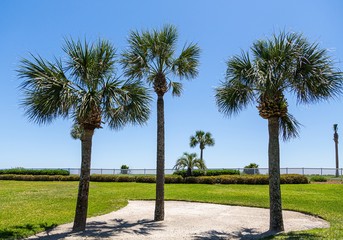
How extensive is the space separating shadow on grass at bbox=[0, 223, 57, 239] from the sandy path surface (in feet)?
1.10

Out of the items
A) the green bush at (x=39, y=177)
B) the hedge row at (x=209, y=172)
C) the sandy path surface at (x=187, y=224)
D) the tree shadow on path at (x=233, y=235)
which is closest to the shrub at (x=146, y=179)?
the hedge row at (x=209, y=172)

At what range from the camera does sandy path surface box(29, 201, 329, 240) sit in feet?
33.1

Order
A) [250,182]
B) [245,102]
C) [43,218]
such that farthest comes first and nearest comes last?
[250,182], [43,218], [245,102]

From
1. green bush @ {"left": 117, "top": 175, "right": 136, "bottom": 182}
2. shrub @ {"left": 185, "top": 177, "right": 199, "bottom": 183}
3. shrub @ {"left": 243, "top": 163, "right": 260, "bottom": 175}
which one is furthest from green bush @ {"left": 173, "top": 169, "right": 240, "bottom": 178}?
→ green bush @ {"left": 117, "top": 175, "right": 136, "bottom": 182}

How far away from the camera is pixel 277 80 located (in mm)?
10367

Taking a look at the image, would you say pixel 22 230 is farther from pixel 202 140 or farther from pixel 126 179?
pixel 202 140

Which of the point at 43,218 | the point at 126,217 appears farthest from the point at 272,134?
the point at 43,218

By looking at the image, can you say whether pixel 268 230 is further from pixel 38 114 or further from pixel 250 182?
pixel 250 182

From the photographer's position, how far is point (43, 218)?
12.9 metres

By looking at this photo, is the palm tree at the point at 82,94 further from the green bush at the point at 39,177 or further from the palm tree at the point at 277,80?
the green bush at the point at 39,177

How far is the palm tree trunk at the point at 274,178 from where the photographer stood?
413 inches

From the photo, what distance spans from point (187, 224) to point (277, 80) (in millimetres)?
5727

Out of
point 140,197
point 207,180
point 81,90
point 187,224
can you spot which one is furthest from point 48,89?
point 207,180

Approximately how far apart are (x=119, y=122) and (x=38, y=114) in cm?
317
